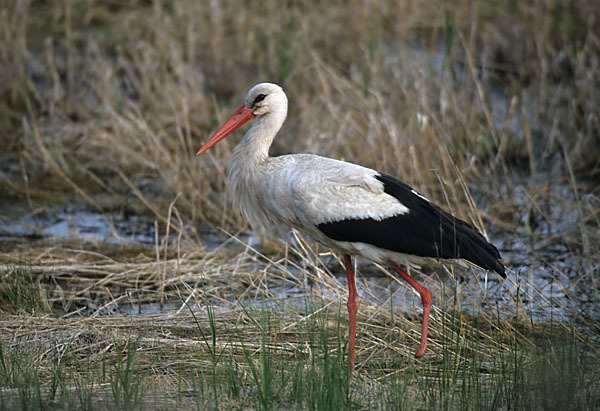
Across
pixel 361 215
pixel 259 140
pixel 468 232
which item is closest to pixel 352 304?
pixel 361 215

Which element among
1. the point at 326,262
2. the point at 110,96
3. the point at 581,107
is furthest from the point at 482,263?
the point at 110,96

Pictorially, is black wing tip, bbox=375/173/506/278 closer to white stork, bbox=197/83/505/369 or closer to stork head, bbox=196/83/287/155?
white stork, bbox=197/83/505/369

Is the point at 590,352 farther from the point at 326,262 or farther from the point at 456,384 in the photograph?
the point at 326,262

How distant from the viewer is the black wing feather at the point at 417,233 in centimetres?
407

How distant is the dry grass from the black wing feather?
0.23 meters

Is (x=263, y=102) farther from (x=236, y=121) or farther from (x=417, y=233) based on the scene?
(x=417, y=233)

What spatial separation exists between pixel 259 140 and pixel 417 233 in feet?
3.19

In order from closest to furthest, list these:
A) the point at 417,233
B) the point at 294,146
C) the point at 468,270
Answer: the point at 417,233 < the point at 468,270 < the point at 294,146

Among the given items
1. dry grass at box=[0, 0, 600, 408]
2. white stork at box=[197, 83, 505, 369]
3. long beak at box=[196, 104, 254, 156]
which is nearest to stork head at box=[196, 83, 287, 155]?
long beak at box=[196, 104, 254, 156]

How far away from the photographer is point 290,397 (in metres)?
3.42

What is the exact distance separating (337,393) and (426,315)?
1.19 meters

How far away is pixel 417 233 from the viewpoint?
412 centimetres

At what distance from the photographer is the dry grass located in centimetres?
456

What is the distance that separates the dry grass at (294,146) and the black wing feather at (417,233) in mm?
232
